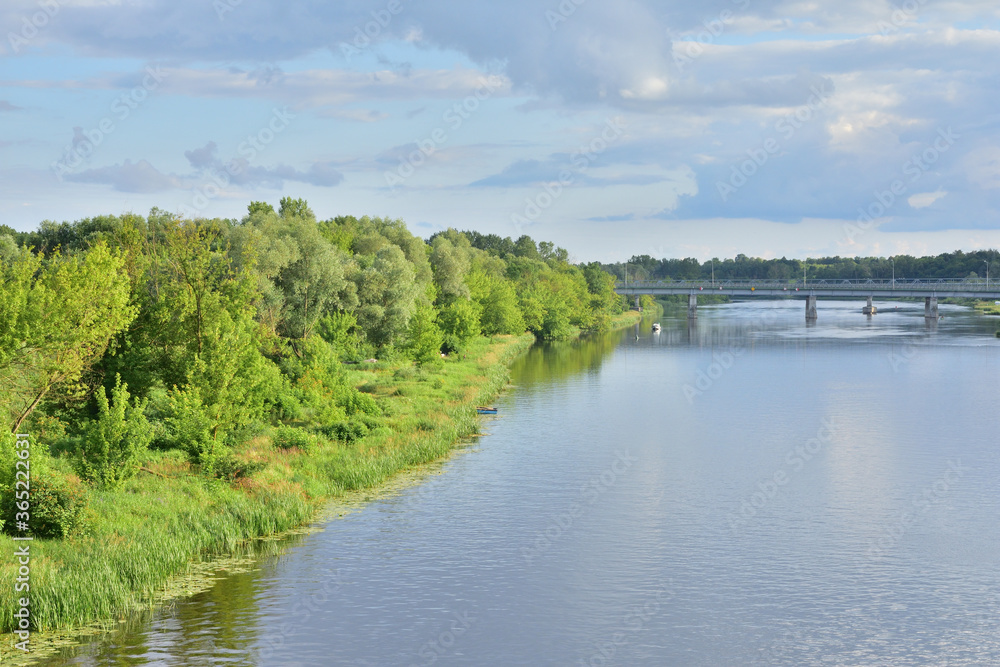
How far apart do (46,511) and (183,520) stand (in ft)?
17.8

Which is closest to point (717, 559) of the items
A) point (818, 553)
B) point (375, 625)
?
point (818, 553)

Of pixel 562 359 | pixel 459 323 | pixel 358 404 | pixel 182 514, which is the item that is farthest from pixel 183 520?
pixel 562 359

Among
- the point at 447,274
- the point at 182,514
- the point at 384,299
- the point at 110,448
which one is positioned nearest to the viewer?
the point at 182,514

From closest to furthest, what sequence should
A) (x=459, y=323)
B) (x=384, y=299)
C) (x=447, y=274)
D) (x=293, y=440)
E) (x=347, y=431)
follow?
1. (x=293, y=440)
2. (x=347, y=431)
3. (x=384, y=299)
4. (x=459, y=323)
5. (x=447, y=274)

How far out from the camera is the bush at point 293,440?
4932 centimetres

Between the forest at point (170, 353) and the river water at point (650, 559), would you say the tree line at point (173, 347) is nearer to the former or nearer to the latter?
the forest at point (170, 353)

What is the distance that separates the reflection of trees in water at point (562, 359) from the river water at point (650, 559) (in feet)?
89.3

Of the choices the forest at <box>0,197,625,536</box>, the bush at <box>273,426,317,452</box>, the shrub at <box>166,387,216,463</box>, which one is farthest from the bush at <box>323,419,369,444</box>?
the shrub at <box>166,387,216,463</box>

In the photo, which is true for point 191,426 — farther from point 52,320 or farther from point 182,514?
point 52,320

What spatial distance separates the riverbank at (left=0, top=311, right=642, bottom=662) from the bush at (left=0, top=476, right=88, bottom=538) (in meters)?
0.58

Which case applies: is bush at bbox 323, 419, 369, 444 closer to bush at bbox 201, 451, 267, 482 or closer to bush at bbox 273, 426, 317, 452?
bush at bbox 273, 426, 317, 452

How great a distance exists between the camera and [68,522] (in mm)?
33844

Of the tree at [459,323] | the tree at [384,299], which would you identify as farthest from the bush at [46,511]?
the tree at [459,323]

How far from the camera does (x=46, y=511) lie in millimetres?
33625
